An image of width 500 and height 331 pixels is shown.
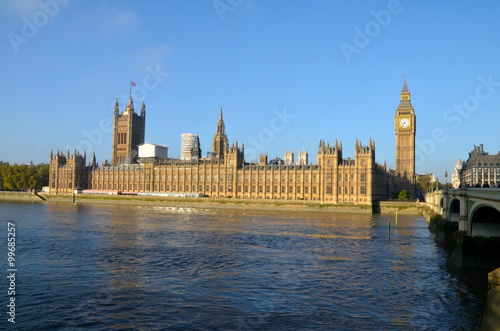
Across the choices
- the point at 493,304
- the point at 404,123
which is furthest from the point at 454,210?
the point at 404,123

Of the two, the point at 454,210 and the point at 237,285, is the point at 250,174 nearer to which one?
the point at 454,210

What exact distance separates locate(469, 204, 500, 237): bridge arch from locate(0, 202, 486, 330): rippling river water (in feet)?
14.6

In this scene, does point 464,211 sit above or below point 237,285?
above

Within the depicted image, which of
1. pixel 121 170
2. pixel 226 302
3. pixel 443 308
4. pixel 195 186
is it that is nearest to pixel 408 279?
pixel 443 308

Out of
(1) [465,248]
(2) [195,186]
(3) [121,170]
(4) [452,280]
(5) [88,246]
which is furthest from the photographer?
(3) [121,170]

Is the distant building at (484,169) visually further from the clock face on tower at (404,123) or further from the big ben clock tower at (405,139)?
the clock face on tower at (404,123)

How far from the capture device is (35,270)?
1368 inches

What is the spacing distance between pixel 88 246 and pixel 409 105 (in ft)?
525

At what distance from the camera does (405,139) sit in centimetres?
17888

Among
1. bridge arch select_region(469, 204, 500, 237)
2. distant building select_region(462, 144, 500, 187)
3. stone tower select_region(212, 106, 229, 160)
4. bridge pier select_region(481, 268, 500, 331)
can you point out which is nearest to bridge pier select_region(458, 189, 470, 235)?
bridge arch select_region(469, 204, 500, 237)

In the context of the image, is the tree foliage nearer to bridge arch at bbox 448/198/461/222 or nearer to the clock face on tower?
the clock face on tower

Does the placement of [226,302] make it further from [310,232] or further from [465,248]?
[310,232]

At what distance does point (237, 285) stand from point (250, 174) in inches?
4546

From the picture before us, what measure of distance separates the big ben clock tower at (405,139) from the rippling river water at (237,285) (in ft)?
424
